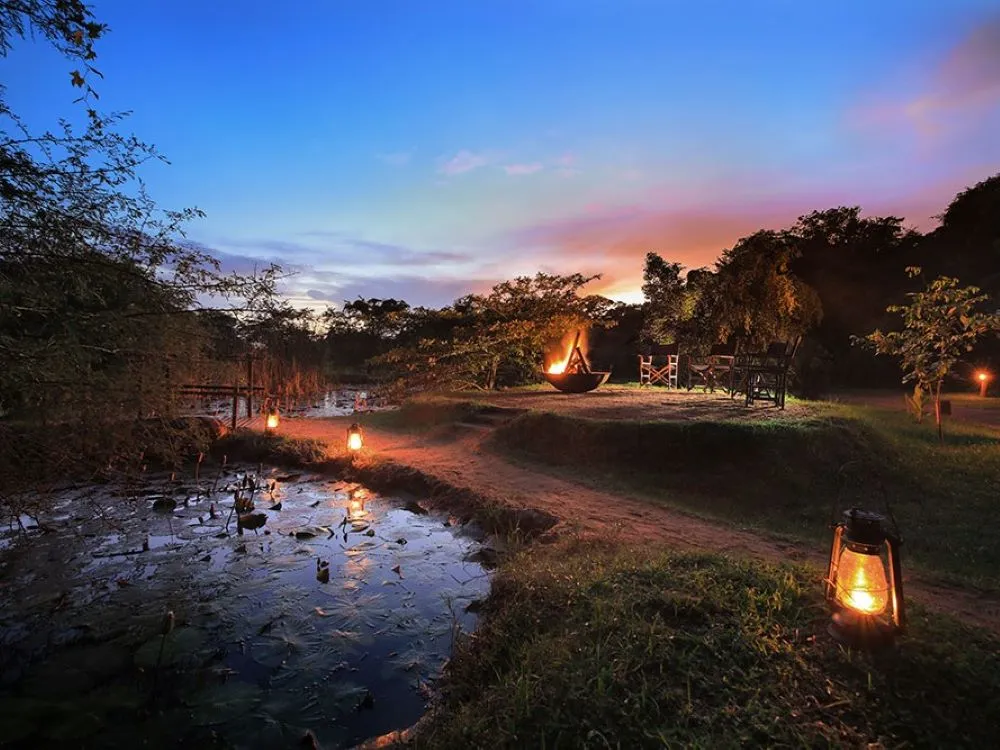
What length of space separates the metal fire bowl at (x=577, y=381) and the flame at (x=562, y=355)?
189mm

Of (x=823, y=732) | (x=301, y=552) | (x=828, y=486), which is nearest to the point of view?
(x=823, y=732)

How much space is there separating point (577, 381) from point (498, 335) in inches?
112

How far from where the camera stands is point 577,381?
513 inches

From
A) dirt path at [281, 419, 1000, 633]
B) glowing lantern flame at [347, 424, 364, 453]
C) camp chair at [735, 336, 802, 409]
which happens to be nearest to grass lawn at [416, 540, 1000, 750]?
dirt path at [281, 419, 1000, 633]

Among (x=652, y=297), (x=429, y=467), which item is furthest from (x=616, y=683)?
(x=652, y=297)

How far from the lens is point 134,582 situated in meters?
4.73

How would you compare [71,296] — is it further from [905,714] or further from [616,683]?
Answer: [905,714]

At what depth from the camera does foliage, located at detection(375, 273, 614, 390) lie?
14.8m

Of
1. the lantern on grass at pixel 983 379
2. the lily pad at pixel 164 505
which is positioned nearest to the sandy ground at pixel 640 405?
the lily pad at pixel 164 505

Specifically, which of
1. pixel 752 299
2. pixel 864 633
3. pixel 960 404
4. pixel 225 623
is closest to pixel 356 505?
pixel 225 623

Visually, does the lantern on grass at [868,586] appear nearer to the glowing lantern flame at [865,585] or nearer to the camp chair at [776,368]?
the glowing lantern flame at [865,585]

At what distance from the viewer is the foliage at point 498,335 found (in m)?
14.8

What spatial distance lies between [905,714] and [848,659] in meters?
0.30

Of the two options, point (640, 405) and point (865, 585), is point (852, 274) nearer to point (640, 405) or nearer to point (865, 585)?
point (640, 405)
